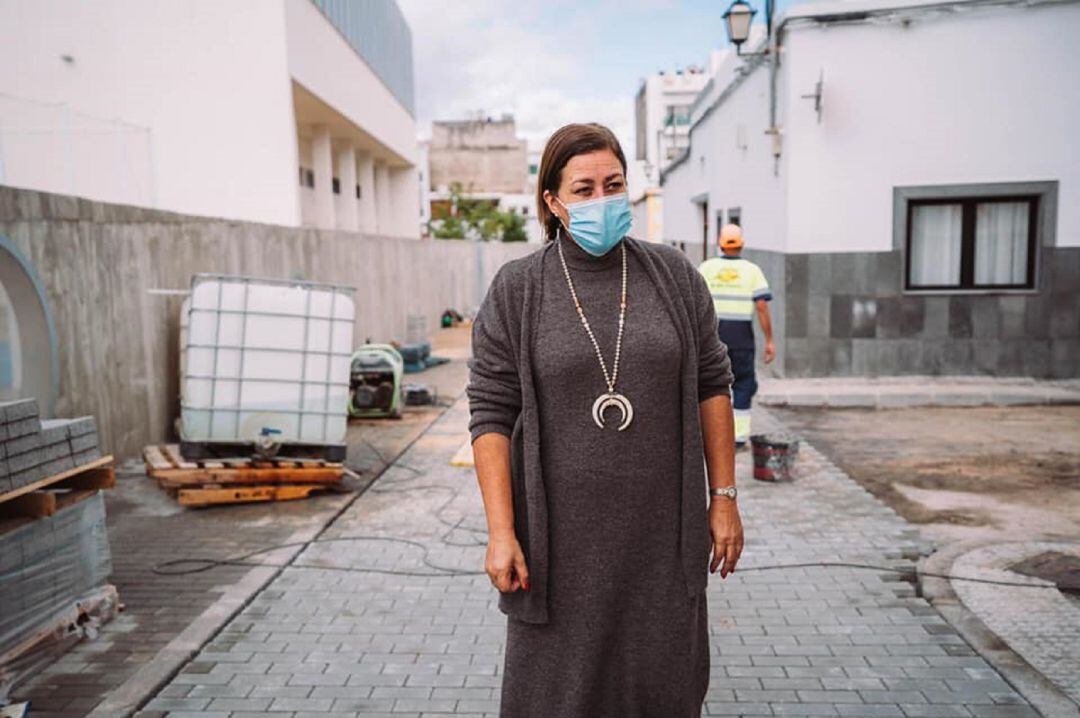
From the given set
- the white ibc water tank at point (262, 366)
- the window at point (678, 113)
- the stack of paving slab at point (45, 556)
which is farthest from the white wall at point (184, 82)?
the window at point (678, 113)

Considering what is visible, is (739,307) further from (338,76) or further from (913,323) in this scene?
(338,76)

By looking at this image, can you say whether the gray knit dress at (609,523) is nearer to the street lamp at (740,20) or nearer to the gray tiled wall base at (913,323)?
the gray tiled wall base at (913,323)

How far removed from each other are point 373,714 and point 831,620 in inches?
88.4

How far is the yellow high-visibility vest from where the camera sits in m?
7.77

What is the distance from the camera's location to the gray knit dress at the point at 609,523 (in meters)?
2.52

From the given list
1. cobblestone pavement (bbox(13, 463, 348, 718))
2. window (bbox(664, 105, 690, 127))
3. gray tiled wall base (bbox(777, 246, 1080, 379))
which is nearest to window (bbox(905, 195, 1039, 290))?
gray tiled wall base (bbox(777, 246, 1080, 379))

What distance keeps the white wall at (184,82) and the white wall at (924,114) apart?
33.3 feet

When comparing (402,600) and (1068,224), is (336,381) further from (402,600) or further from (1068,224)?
(1068,224)

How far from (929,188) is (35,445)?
1054cm

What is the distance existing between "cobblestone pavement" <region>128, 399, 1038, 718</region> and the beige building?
2631 inches

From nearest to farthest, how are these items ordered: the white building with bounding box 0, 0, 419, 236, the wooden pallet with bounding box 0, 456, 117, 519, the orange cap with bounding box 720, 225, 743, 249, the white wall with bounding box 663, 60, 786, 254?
the wooden pallet with bounding box 0, 456, 117, 519 → the orange cap with bounding box 720, 225, 743, 249 → the white wall with bounding box 663, 60, 786, 254 → the white building with bounding box 0, 0, 419, 236

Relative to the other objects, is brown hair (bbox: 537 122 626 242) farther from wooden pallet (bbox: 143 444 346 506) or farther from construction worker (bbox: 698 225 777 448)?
construction worker (bbox: 698 225 777 448)

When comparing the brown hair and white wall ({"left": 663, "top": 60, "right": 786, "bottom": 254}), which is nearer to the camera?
the brown hair

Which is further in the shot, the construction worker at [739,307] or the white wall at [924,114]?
the white wall at [924,114]
